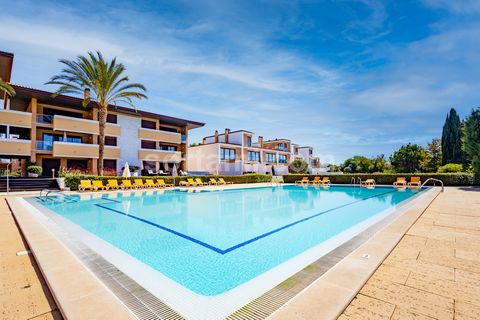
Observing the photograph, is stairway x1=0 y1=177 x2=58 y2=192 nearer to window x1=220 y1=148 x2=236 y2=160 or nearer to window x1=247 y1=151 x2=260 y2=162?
window x1=220 y1=148 x2=236 y2=160

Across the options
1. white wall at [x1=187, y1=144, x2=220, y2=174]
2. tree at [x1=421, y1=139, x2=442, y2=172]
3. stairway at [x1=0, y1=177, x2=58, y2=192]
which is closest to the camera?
stairway at [x1=0, y1=177, x2=58, y2=192]

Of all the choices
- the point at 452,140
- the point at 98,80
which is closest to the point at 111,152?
the point at 98,80

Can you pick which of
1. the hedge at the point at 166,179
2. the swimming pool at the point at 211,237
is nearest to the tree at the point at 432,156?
the hedge at the point at 166,179

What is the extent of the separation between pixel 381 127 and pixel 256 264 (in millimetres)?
48359

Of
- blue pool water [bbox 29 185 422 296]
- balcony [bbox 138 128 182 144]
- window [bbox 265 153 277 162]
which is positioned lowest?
blue pool water [bbox 29 185 422 296]

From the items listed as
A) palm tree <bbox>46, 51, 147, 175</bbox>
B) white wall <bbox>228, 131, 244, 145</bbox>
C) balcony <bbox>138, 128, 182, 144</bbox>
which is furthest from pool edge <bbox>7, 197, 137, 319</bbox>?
white wall <bbox>228, 131, 244, 145</bbox>

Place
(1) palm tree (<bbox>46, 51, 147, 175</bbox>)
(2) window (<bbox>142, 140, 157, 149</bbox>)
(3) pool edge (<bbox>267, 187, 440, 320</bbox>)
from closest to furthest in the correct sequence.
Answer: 1. (3) pool edge (<bbox>267, 187, 440, 320</bbox>)
2. (1) palm tree (<bbox>46, 51, 147, 175</bbox>)
3. (2) window (<bbox>142, 140, 157, 149</bbox>)

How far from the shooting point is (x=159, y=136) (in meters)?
29.2

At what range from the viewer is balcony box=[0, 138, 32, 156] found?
19250 mm

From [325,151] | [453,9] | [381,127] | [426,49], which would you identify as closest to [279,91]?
[426,49]

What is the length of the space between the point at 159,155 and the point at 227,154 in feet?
46.2

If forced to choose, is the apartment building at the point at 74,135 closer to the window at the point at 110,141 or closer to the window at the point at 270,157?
the window at the point at 110,141

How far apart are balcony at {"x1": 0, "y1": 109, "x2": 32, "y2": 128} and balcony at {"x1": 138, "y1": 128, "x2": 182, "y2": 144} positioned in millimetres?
9825

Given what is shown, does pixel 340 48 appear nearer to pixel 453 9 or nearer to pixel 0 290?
pixel 453 9
